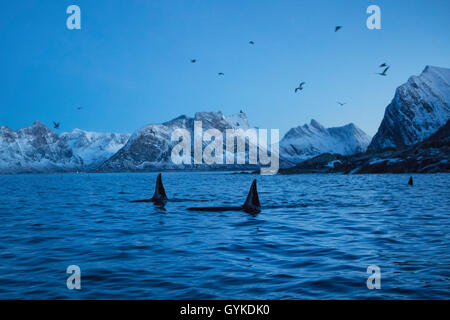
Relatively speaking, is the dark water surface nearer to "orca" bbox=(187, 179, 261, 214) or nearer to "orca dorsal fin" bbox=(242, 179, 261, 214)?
"orca" bbox=(187, 179, 261, 214)

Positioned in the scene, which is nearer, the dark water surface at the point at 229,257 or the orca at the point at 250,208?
the dark water surface at the point at 229,257

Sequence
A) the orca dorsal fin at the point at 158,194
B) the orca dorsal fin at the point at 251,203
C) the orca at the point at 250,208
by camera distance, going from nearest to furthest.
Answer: the orca at the point at 250,208
the orca dorsal fin at the point at 251,203
the orca dorsal fin at the point at 158,194

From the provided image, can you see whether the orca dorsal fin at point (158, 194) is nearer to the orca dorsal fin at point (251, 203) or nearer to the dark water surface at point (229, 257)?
the orca dorsal fin at point (251, 203)

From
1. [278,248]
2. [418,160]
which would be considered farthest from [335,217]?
[418,160]

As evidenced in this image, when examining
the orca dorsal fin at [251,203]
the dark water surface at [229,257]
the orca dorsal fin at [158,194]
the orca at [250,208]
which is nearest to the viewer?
the dark water surface at [229,257]

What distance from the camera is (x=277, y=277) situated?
401 inches

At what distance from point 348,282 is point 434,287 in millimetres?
1892

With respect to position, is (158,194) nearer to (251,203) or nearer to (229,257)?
(251,203)

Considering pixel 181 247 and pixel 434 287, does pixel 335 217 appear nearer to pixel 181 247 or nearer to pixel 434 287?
pixel 181 247

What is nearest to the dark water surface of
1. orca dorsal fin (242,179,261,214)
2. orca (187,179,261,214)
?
orca (187,179,261,214)

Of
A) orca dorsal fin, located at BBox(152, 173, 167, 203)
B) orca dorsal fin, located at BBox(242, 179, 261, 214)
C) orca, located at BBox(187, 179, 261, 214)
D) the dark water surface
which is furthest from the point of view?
orca dorsal fin, located at BBox(152, 173, 167, 203)

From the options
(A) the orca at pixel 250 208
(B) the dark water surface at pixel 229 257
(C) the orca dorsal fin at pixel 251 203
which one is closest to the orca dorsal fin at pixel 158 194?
(A) the orca at pixel 250 208

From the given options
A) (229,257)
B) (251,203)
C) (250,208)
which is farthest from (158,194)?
(229,257)

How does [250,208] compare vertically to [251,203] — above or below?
below
